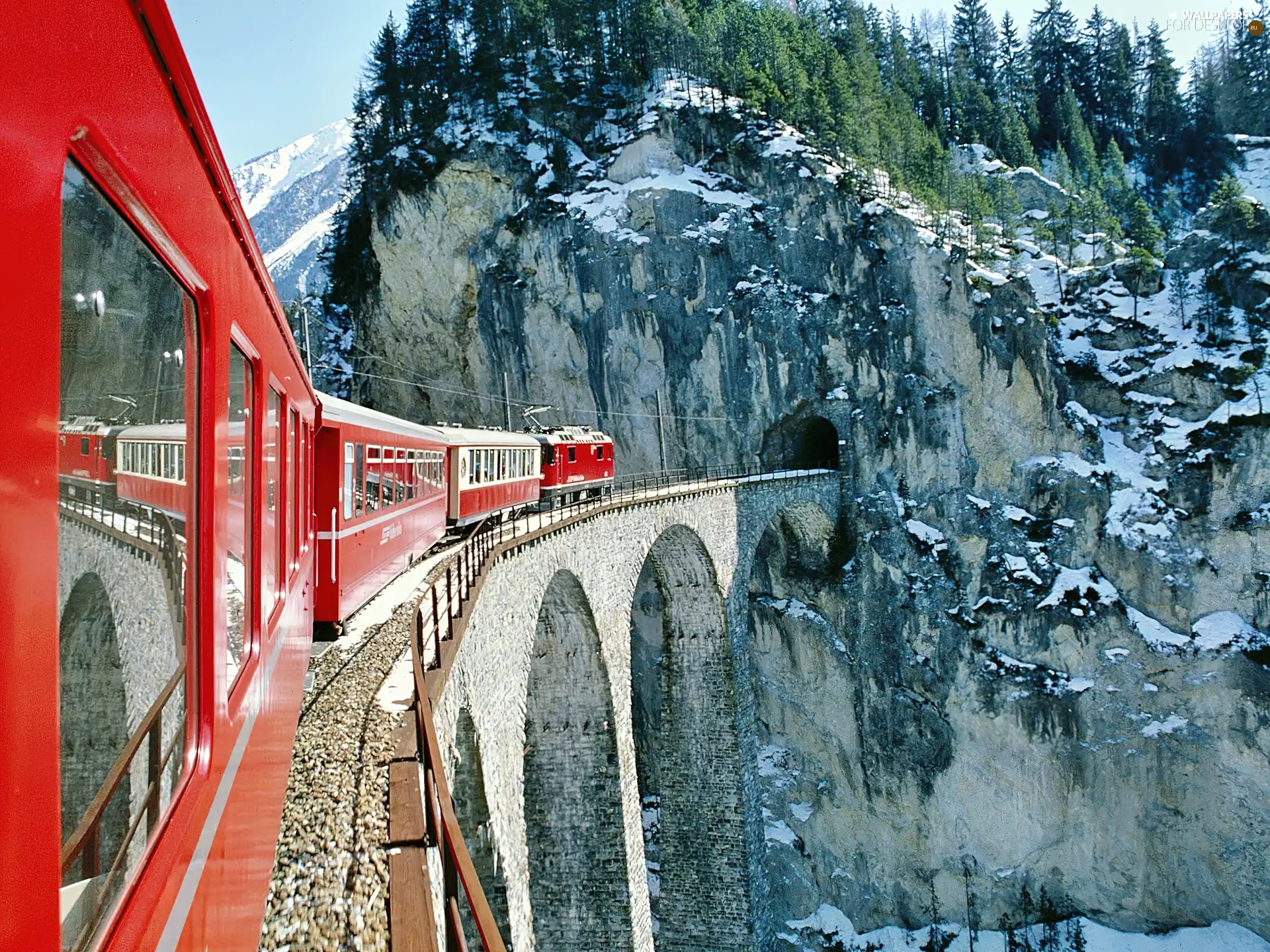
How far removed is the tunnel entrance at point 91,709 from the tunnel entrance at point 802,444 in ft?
93.7

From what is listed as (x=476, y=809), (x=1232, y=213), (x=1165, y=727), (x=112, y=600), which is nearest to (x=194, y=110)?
(x=112, y=600)

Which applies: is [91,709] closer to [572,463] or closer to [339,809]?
[339,809]

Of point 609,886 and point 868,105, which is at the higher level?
point 868,105

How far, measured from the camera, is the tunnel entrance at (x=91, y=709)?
1177 mm

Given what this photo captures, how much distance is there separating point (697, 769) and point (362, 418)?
14.0 metres

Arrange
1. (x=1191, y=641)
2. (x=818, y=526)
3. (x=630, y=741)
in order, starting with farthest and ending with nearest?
(x=818, y=526)
(x=1191, y=641)
(x=630, y=741)

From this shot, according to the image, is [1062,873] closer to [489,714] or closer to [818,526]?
[818,526]

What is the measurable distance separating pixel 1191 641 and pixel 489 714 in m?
25.4

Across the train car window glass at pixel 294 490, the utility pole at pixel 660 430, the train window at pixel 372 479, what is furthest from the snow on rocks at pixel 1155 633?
the train car window glass at pixel 294 490

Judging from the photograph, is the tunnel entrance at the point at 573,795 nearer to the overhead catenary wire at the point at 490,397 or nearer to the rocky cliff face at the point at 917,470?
the rocky cliff face at the point at 917,470

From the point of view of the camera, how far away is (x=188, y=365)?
1946 millimetres

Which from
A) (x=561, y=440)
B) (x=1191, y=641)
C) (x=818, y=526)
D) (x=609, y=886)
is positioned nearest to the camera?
(x=609, y=886)

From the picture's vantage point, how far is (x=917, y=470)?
28016mm

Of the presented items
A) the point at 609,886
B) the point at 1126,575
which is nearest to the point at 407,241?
the point at 609,886
